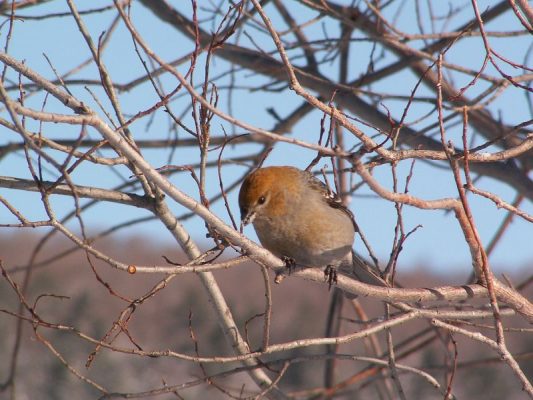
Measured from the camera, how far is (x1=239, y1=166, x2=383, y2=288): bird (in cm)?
495

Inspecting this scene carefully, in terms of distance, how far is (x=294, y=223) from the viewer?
16.4 feet

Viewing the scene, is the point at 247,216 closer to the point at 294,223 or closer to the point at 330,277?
the point at 294,223

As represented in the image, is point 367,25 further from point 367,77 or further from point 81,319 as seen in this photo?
point 81,319

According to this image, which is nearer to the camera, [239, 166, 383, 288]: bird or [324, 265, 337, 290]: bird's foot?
[324, 265, 337, 290]: bird's foot

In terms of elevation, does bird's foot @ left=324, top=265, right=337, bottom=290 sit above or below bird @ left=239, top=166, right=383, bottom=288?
below

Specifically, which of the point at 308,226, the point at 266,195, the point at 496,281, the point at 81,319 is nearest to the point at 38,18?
the point at 266,195

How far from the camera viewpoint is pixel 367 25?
5.68m

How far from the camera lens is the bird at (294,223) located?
4.95 metres

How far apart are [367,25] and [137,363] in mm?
13420

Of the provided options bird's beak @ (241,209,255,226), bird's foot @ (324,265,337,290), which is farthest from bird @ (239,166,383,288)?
bird's foot @ (324,265,337,290)

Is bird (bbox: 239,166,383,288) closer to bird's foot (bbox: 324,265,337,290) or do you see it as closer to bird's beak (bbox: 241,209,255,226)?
bird's beak (bbox: 241,209,255,226)

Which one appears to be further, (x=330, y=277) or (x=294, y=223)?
(x=294, y=223)

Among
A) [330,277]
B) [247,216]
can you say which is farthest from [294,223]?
[330,277]

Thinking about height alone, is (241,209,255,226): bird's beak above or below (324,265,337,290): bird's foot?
above
